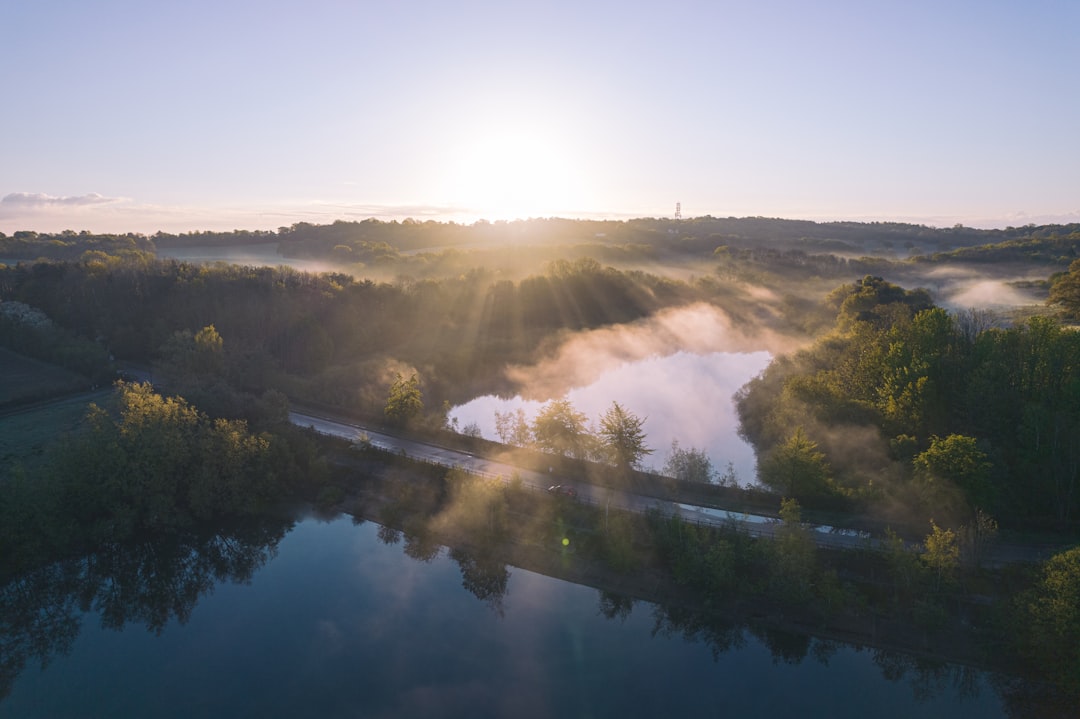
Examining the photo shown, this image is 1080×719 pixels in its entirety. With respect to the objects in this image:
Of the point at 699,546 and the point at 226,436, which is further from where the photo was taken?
the point at 226,436

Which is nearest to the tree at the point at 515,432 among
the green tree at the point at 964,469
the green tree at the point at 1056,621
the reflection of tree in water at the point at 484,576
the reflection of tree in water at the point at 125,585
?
the reflection of tree in water at the point at 484,576

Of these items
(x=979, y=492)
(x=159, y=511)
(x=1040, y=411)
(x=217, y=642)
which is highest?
(x=1040, y=411)

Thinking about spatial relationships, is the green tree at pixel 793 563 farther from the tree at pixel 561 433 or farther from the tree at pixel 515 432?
the tree at pixel 515 432

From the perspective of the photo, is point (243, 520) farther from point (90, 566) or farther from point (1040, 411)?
point (1040, 411)

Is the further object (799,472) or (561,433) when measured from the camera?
(561,433)

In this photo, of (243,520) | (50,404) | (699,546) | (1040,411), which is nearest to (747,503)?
(699,546)

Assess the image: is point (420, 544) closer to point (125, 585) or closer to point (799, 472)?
point (125, 585)

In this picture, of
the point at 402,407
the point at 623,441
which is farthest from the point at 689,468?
the point at 402,407

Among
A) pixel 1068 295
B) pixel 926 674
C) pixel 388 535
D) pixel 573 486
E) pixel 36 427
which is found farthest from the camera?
pixel 1068 295
